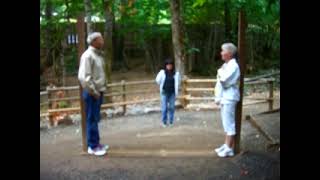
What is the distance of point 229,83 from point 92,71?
4.69 feet

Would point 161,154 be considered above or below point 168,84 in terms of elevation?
below

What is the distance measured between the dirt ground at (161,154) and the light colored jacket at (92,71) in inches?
31.7

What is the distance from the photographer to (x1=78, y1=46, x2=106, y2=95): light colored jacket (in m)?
5.16

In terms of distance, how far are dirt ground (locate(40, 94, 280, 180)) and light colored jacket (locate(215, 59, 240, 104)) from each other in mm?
670

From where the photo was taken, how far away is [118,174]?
489 cm

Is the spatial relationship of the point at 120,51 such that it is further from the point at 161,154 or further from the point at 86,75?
the point at 86,75

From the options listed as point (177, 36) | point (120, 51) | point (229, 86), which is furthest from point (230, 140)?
point (120, 51)

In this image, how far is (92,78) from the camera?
5219 millimetres

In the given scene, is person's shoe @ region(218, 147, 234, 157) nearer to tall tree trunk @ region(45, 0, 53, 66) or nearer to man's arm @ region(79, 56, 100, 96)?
man's arm @ region(79, 56, 100, 96)

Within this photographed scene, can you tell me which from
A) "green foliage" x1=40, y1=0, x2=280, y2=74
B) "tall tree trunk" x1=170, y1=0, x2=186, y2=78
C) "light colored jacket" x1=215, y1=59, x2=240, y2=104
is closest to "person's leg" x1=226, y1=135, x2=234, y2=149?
"light colored jacket" x1=215, y1=59, x2=240, y2=104

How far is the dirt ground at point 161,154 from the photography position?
16.2ft
